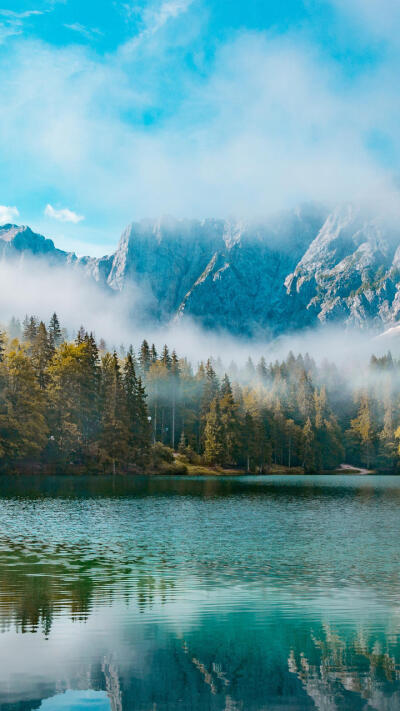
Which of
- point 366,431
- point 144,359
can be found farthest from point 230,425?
point 366,431

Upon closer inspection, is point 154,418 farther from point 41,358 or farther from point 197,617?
point 197,617

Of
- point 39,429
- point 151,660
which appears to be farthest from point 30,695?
point 39,429

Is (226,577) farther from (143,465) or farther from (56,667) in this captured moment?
(143,465)

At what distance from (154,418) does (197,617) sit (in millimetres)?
135421

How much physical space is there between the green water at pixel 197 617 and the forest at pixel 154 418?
6576 centimetres

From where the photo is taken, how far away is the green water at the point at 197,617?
42.0ft

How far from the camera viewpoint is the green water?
1280 cm

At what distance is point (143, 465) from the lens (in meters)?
124

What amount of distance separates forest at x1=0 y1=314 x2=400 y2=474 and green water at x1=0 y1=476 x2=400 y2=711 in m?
65.8

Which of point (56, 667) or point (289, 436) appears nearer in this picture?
point (56, 667)

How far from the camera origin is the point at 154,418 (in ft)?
504

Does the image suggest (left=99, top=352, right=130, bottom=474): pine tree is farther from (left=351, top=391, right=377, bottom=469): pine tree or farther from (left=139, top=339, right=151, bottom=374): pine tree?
(left=351, top=391, right=377, bottom=469): pine tree

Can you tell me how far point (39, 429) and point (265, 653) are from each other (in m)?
92.1

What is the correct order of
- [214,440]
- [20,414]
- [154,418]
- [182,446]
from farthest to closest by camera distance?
1. [154,418]
2. [182,446]
3. [214,440]
4. [20,414]
